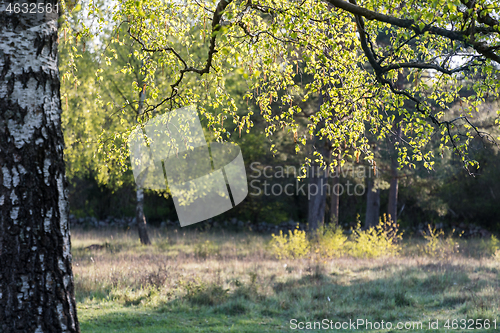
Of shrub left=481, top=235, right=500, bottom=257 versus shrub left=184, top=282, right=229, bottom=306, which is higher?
shrub left=184, top=282, right=229, bottom=306

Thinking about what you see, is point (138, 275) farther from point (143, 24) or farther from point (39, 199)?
point (39, 199)

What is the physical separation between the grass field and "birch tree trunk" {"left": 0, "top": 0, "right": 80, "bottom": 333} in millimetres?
2955

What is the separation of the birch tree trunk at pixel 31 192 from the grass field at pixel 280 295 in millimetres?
2955

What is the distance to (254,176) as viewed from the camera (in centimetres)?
2006

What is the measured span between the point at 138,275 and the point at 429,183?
12.2 metres

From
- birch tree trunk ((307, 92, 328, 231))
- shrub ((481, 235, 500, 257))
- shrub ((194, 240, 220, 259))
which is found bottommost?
shrub ((481, 235, 500, 257))

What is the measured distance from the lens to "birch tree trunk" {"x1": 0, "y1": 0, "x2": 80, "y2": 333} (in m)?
2.45

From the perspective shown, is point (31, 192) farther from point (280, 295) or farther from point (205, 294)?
point (280, 295)

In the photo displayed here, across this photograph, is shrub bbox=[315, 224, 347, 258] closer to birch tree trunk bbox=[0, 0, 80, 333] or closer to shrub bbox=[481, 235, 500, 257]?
shrub bbox=[481, 235, 500, 257]

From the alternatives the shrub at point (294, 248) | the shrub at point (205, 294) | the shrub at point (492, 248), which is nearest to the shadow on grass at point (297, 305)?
the shrub at point (205, 294)

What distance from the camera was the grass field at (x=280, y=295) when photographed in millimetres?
5738

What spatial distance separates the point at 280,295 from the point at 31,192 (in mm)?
5461

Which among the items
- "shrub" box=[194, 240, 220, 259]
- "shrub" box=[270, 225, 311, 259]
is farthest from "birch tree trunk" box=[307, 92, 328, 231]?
"shrub" box=[194, 240, 220, 259]

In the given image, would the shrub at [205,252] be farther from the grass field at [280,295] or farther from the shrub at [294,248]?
the shrub at [294,248]
